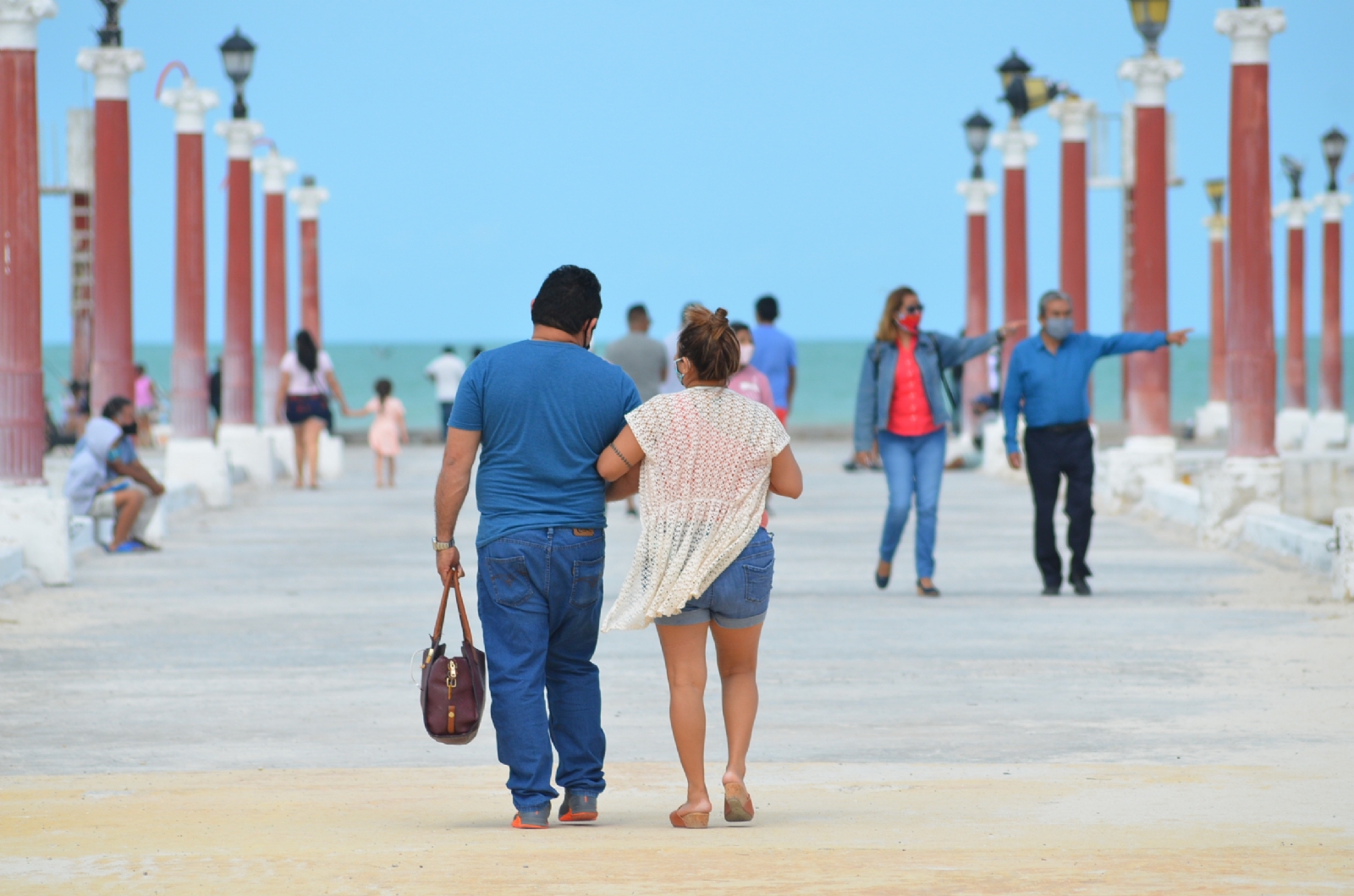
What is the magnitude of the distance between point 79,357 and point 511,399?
32310 mm

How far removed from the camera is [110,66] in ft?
66.3

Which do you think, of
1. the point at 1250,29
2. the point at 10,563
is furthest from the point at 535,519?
the point at 1250,29

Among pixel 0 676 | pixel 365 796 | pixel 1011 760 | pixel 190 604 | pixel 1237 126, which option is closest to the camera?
pixel 365 796

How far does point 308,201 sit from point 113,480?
21865 millimetres

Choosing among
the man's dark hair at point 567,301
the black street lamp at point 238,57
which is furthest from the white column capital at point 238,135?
the man's dark hair at point 567,301

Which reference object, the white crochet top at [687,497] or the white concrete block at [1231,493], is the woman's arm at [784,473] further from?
the white concrete block at [1231,493]

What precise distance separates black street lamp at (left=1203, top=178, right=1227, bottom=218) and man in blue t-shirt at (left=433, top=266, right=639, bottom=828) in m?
39.8

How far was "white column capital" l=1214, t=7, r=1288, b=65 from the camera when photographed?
1655 centimetres

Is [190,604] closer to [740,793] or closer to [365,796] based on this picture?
[365,796]

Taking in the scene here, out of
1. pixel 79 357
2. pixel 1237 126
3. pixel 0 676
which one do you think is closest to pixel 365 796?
pixel 0 676

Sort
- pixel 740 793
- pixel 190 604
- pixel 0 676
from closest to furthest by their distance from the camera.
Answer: pixel 740 793, pixel 0 676, pixel 190 604

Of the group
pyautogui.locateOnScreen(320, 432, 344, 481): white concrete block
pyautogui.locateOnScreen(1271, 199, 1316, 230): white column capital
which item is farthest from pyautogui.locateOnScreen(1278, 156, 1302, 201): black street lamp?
pyautogui.locateOnScreen(320, 432, 344, 481): white concrete block

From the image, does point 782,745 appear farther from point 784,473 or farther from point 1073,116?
point 1073,116

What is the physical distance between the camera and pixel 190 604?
12367 mm
